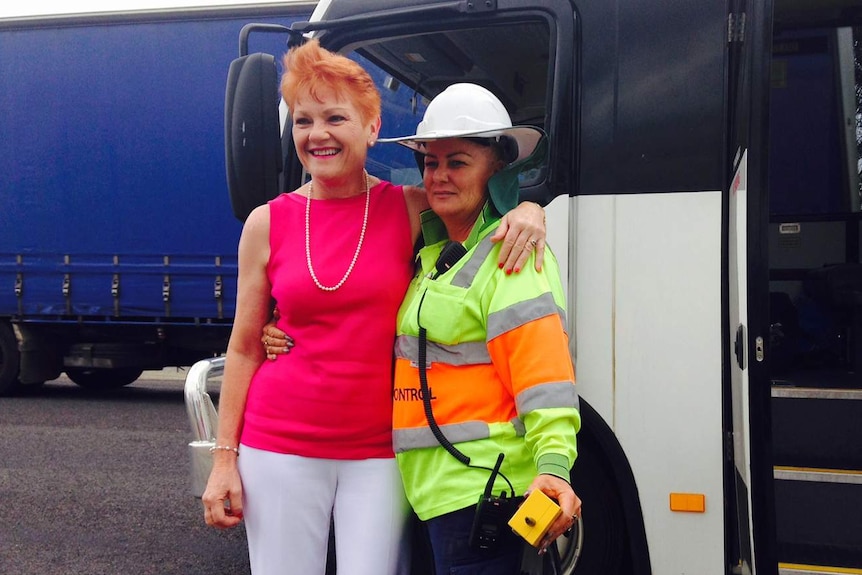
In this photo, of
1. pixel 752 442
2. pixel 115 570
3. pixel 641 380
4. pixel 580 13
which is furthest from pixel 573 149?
pixel 115 570

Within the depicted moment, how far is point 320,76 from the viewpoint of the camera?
2.10m

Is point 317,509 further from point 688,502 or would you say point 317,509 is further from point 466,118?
point 688,502

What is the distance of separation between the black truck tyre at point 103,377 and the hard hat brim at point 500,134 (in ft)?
29.6

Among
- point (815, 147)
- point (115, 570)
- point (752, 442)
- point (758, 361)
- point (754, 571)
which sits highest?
point (815, 147)

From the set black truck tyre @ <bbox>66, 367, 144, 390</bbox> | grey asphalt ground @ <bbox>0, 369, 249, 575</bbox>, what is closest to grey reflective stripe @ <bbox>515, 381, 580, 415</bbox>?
grey asphalt ground @ <bbox>0, 369, 249, 575</bbox>

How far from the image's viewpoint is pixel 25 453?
6730mm

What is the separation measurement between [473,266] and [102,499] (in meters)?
4.33

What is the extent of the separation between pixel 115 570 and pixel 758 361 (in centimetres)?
325

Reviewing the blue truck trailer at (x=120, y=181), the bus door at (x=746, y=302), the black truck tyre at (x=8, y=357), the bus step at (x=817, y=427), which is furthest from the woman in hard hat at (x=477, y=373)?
the black truck tyre at (x=8, y=357)

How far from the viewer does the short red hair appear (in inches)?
82.2

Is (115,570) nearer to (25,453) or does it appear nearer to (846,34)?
(25,453)

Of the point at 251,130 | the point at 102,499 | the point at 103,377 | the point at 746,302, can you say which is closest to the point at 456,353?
the point at 746,302

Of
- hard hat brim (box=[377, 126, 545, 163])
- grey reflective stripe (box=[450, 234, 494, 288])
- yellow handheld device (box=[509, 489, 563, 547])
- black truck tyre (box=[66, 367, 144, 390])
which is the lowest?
black truck tyre (box=[66, 367, 144, 390])

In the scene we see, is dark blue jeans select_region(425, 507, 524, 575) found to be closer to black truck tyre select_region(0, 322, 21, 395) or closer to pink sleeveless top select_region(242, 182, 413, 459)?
pink sleeveless top select_region(242, 182, 413, 459)
